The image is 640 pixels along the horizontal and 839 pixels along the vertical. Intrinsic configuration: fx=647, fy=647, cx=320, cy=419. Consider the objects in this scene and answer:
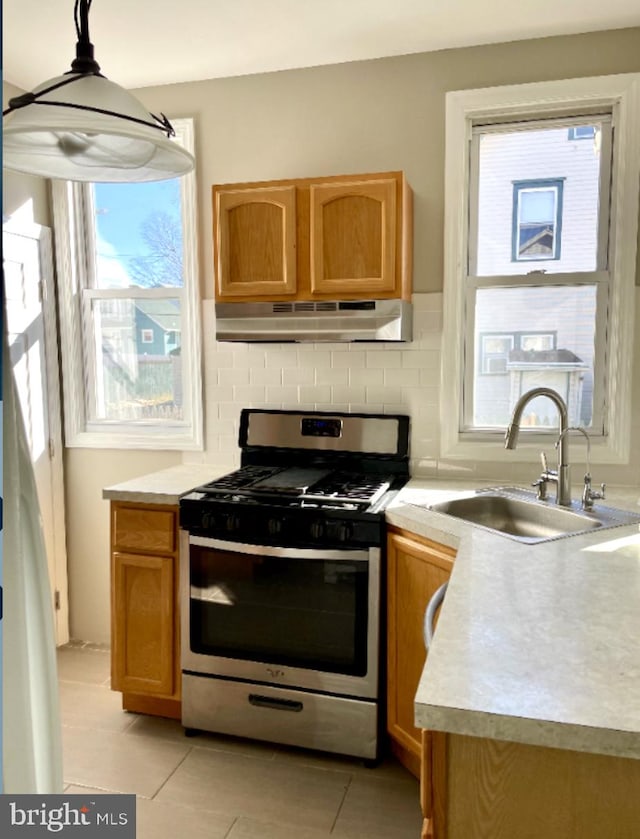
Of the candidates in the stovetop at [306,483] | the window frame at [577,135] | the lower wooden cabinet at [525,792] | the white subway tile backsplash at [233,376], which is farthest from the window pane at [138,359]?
the lower wooden cabinet at [525,792]

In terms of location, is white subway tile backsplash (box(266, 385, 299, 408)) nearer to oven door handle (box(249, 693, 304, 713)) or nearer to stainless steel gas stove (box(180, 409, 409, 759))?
stainless steel gas stove (box(180, 409, 409, 759))

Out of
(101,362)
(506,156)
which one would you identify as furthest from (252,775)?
(506,156)

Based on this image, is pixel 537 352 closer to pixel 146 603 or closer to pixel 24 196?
pixel 146 603

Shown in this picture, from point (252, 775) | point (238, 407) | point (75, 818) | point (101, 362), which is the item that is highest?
point (101, 362)

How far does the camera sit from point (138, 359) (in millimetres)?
3305

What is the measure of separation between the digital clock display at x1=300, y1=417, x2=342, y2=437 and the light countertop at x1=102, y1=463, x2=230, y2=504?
446 mm

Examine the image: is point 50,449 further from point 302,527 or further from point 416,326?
point 416,326

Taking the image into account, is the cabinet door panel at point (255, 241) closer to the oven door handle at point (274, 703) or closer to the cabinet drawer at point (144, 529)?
the cabinet drawer at point (144, 529)

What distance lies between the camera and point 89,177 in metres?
1.69

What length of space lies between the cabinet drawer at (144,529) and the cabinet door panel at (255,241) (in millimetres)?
956

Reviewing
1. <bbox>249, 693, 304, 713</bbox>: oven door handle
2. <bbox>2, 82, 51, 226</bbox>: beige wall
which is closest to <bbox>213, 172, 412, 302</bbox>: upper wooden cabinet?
<bbox>2, 82, 51, 226</bbox>: beige wall

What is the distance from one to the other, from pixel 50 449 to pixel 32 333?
59cm

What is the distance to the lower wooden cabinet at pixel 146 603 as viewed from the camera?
8.47 ft

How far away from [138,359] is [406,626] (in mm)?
1916
